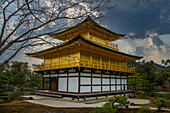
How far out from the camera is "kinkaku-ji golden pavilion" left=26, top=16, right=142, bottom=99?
55.4 feet

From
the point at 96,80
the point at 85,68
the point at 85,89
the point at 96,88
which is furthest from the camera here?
the point at 96,80

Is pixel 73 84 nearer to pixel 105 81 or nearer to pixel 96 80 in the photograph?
pixel 96 80

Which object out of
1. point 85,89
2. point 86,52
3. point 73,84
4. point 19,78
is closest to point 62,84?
point 73,84

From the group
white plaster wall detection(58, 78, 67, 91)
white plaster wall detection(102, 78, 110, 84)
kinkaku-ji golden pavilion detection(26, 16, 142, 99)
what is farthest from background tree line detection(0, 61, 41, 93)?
white plaster wall detection(102, 78, 110, 84)

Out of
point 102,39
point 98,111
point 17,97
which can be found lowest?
point 17,97

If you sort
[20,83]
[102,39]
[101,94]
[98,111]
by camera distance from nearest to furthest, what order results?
[98,111] → [101,94] → [102,39] → [20,83]

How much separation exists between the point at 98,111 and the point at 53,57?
1738 cm

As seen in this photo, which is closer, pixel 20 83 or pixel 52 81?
pixel 52 81

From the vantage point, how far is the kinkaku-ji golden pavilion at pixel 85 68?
1688 centimetres

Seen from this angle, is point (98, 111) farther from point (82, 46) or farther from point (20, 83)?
point (20, 83)

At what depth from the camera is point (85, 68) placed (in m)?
16.5

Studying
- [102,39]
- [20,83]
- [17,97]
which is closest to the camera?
[17,97]

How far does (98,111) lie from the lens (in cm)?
738

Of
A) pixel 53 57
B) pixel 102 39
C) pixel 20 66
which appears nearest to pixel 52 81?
pixel 53 57
